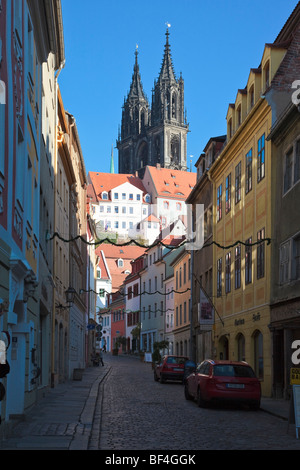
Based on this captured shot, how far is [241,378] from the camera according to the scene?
19812 millimetres

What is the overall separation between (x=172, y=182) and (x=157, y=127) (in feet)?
88.6

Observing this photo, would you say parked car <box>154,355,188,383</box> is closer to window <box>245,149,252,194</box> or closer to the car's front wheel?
window <box>245,149,252,194</box>

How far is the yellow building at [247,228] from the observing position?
26.0 m

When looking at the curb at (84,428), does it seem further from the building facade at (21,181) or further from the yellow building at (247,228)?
the yellow building at (247,228)

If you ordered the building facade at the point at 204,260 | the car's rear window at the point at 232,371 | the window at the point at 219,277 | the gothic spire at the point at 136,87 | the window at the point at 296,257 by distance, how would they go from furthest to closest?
the gothic spire at the point at 136,87 → the building facade at the point at 204,260 → the window at the point at 219,277 → the window at the point at 296,257 → the car's rear window at the point at 232,371

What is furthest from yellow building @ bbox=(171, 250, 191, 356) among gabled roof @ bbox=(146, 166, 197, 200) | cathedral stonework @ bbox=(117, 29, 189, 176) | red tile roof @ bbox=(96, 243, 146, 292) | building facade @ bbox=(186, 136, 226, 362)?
cathedral stonework @ bbox=(117, 29, 189, 176)

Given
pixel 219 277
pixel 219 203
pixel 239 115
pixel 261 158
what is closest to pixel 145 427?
pixel 261 158

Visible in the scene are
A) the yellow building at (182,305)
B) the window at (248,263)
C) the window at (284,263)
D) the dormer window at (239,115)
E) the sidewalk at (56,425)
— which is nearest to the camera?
the sidewalk at (56,425)

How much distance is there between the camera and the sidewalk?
37.6ft

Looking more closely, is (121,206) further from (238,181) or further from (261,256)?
(261,256)

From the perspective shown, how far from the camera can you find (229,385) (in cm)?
1967

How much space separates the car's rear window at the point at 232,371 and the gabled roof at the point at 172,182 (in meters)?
122

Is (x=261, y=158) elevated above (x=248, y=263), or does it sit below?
above

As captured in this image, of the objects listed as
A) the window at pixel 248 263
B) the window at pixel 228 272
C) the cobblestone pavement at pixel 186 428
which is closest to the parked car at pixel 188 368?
the window at pixel 228 272
